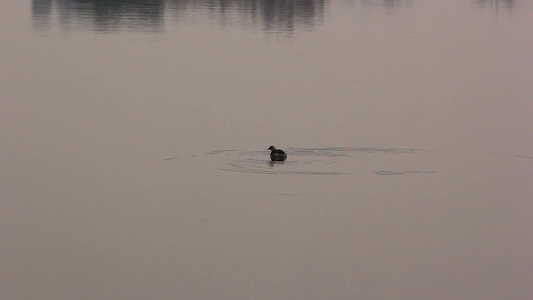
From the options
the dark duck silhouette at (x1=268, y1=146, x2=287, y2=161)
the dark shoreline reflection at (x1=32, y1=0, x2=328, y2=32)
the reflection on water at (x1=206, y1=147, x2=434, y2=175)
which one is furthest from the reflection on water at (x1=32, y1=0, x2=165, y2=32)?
the dark duck silhouette at (x1=268, y1=146, x2=287, y2=161)

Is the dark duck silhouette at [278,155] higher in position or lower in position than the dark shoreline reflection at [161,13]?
lower

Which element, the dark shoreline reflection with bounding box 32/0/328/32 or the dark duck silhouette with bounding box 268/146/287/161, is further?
the dark shoreline reflection with bounding box 32/0/328/32

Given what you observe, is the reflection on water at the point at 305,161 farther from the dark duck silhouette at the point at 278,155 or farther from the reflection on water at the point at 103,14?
the reflection on water at the point at 103,14

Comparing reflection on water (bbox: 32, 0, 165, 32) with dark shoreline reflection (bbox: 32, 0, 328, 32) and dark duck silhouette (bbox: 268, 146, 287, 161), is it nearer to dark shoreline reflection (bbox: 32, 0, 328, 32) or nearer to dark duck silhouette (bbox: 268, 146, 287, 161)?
dark shoreline reflection (bbox: 32, 0, 328, 32)

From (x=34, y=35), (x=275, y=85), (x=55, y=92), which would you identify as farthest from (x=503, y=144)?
(x=34, y=35)

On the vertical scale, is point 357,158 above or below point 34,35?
below

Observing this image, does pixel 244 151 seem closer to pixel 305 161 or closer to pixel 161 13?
pixel 305 161

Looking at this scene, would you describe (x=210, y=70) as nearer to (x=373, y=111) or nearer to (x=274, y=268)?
(x=373, y=111)

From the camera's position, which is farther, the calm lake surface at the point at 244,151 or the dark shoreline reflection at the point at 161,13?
the dark shoreline reflection at the point at 161,13

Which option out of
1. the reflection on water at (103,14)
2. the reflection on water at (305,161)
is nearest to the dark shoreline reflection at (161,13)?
the reflection on water at (103,14)

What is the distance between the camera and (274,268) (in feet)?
37.8

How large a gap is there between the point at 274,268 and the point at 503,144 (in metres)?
6.51

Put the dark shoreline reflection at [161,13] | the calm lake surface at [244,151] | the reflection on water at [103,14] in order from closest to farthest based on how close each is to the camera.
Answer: the calm lake surface at [244,151] < the reflection on water at [103,14] < the dark shoreline reflection at [161,13]

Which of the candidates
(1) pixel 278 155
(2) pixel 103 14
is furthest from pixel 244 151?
(2) pixel 103 14
